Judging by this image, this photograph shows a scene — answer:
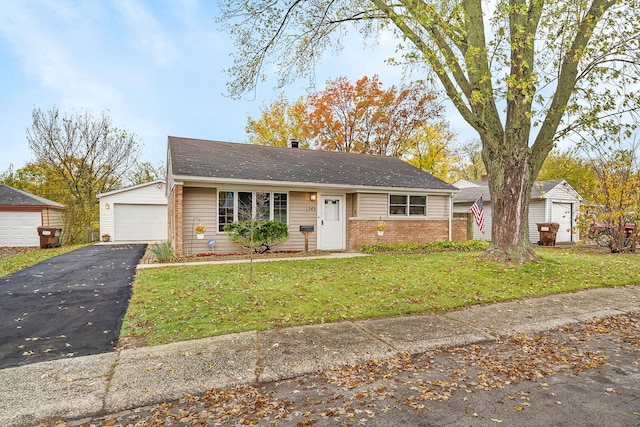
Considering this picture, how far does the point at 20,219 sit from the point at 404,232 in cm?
1837

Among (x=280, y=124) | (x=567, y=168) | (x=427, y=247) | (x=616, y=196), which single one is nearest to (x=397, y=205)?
(x=427, y=247)

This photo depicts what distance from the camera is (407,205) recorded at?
14.1 meters

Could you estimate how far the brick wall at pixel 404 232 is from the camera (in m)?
13.1

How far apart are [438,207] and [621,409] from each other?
1247 centimetres

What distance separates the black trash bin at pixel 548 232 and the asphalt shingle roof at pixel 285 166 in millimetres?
5326

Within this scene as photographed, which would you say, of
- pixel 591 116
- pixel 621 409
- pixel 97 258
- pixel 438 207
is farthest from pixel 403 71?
pixel 97 258

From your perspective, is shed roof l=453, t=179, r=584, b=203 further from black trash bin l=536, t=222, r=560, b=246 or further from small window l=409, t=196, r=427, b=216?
Answer: small window l=409, t=196, r=427, b=216

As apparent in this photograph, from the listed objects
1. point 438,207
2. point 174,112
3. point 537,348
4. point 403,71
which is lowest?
point 537,348

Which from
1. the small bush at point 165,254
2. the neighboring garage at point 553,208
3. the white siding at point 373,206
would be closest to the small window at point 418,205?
the white siding at point 373,206

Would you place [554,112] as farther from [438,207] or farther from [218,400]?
[218,400]

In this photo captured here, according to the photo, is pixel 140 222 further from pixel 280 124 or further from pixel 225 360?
pixel 225 360

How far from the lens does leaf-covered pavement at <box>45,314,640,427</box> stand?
252 cm

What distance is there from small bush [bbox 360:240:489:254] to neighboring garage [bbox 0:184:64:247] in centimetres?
1617

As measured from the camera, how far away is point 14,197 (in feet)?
55.6
